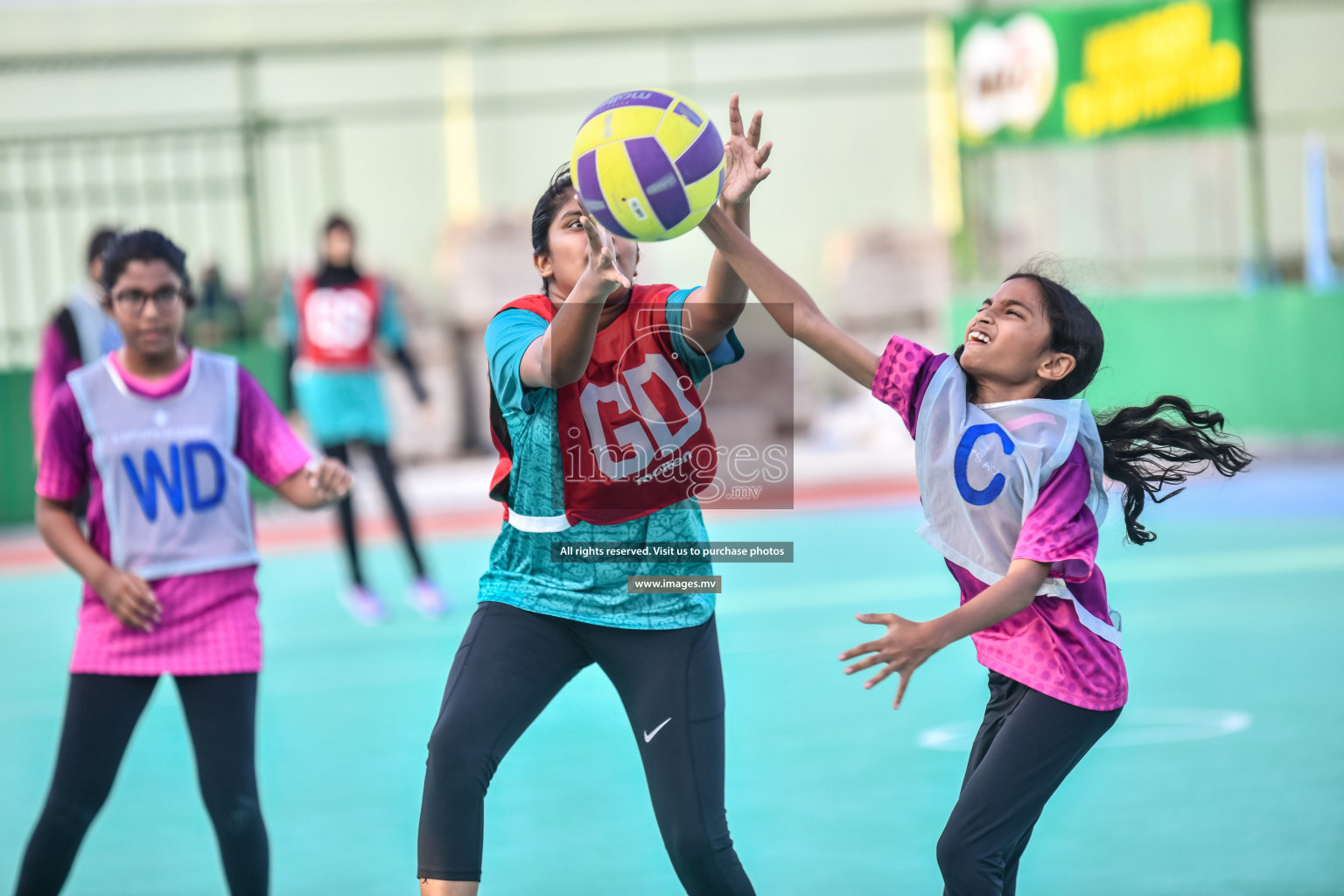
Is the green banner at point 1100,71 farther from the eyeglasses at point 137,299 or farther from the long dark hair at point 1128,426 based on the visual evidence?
the eyeglasses at point 137,299

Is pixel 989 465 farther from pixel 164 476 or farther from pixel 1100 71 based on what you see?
pixel 1100 71

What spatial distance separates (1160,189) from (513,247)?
9.55 meters

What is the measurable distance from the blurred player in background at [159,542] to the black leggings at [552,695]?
2.29 ft

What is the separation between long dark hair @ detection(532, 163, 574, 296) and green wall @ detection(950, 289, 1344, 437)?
10.8m

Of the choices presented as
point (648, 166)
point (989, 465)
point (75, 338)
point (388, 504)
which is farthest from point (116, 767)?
point (388, 504)

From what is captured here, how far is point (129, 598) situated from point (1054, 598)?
6.97 ft

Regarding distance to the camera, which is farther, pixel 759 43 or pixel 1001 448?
pixel 759 43

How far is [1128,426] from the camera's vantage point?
3236 mm

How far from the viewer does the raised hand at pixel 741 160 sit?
10.5ft

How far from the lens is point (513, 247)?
19094 mm

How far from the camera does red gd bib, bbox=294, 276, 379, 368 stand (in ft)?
27.3

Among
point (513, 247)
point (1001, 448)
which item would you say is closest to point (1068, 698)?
point (1001, 448)

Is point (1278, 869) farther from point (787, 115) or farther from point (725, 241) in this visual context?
point (787, 115)

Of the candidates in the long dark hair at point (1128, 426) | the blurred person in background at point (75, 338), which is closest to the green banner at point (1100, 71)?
the blurred person in background at point (75, 338)
